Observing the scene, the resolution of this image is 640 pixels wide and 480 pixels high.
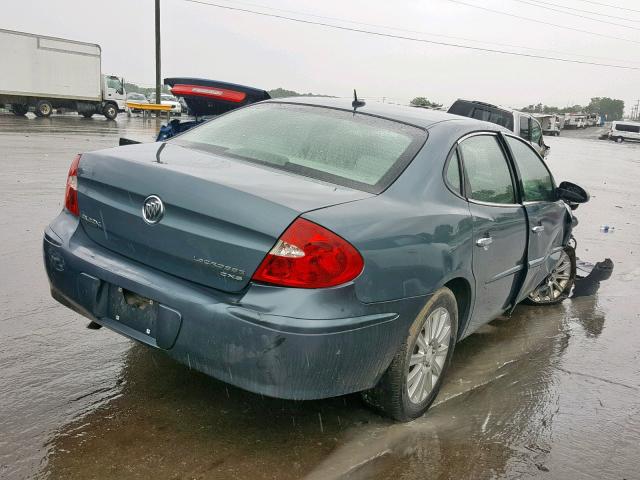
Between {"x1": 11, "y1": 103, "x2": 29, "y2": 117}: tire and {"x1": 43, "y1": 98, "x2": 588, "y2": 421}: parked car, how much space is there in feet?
101

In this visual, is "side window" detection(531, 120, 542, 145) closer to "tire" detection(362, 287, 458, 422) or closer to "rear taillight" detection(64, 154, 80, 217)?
"tire" detection(362, 287, 458, 422)

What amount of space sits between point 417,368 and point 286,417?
2.31ft

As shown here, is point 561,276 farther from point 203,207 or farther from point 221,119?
point 203,207

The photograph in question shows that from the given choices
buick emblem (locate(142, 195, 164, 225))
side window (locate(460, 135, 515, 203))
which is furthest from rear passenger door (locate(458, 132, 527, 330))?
buick emblem (locate(142, 195, 164, 225))

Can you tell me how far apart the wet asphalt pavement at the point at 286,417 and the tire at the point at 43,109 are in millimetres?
28974

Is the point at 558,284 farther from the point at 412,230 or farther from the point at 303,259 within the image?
the point at 303,259

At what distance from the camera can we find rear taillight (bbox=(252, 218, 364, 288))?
2445mm

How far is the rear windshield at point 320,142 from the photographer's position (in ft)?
10.0

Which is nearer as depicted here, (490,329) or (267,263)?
(267,263)

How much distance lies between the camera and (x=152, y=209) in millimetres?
2701

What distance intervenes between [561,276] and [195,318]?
13.7 ft

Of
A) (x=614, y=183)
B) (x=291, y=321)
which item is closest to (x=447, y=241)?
(x=291, y=321)

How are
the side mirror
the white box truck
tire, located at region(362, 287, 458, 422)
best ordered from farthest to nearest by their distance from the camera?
the white box truck, the side mirror, tire, located at region(362, 287, 458, 422)

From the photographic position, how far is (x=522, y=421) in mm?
3352
